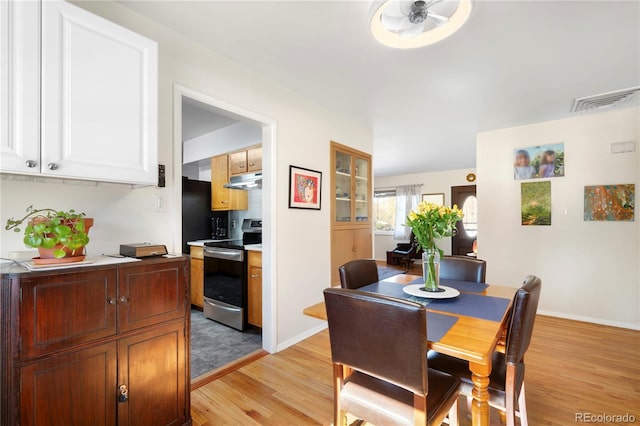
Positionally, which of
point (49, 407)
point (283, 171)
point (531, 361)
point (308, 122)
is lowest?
point (531, 361)

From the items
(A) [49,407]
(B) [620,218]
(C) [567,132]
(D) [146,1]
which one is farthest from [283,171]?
(B) [620,218]

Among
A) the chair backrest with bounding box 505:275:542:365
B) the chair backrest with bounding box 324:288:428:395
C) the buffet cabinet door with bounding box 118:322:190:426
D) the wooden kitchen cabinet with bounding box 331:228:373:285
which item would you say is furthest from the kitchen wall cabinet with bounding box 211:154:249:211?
the chair backrest with bounding box 505:275:542:365

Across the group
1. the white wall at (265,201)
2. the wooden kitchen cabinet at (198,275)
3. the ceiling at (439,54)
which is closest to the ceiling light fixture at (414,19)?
the ceiling at (439,54)

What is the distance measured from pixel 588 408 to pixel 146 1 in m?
3.64

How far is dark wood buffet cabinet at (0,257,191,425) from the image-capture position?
98cm

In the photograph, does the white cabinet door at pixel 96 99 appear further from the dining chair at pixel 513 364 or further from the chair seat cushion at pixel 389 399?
the dining chair at pixel 513 364

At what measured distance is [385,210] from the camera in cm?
830

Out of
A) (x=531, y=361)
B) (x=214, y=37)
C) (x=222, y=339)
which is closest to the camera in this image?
(x=214, y=37)

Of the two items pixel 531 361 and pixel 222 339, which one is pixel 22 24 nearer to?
pixel 222 339

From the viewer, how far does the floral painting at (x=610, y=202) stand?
3.04m

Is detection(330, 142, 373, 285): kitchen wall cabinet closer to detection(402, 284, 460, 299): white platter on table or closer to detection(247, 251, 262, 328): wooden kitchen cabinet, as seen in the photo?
detection(247, 251, 262, 328): wooden kitchen cabinet

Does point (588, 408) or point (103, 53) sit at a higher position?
point (103, 53)

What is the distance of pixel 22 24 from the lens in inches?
41.6

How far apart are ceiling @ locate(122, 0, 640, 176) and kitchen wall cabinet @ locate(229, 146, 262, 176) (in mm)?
914
